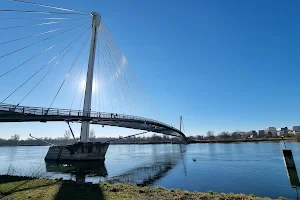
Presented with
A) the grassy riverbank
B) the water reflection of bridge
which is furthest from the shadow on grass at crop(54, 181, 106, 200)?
the water reflection of bridge

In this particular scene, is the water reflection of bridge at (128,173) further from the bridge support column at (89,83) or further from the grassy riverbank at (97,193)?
the bridge support column at (89,83)

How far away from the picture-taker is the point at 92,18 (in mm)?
49469

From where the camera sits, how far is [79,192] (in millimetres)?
13961

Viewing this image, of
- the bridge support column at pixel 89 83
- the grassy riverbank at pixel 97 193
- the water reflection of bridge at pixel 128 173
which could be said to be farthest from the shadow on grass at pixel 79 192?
the bridge support column at pixel 89 83

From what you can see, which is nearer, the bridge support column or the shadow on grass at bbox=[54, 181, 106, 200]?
the shadow on grass at bbox=[54, 181, 106, 200]

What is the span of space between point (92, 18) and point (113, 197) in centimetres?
4597

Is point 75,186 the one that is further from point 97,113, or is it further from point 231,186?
point 97,113

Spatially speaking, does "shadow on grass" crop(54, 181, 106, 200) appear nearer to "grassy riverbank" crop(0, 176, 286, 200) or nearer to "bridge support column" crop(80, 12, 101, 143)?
"grassy riverbank" crop(0, 176, 286, 200)

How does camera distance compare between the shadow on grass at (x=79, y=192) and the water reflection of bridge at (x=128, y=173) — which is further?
the water reflection of bridge at (x=128, y=173)

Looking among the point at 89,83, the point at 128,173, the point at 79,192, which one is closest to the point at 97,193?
the point at 79,192

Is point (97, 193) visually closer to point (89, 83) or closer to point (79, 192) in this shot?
point (79, 192)

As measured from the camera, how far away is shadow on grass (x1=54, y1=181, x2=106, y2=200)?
12.7 m

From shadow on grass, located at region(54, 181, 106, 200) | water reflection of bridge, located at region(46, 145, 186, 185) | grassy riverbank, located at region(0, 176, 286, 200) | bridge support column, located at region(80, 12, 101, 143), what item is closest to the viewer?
grassy riverbank, located at region(0, 176, 286, 200)

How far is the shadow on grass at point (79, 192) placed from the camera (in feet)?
41.6
